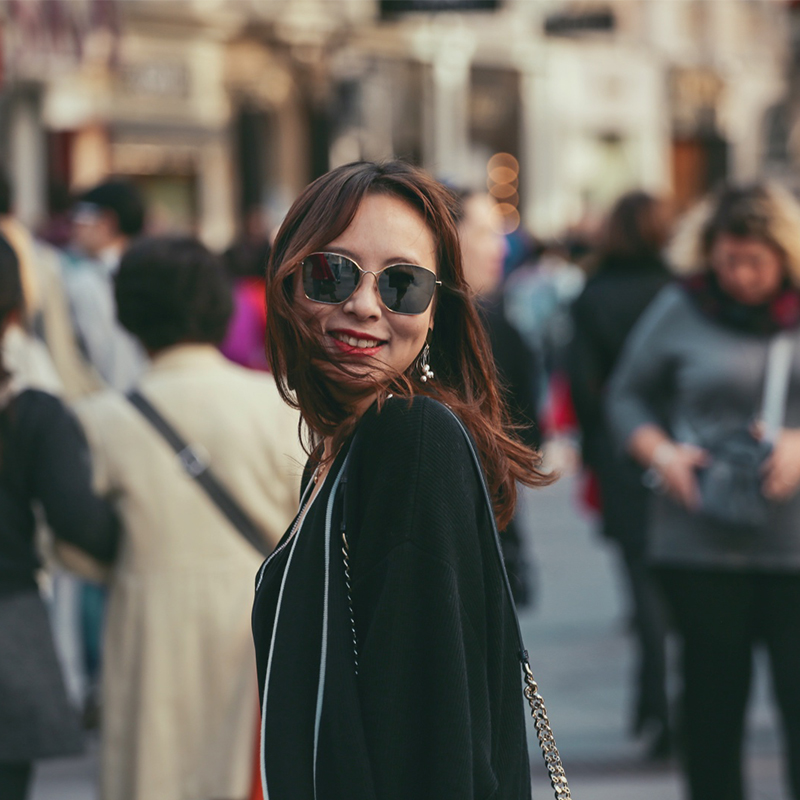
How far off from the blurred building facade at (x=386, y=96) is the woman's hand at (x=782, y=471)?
10.5 meters

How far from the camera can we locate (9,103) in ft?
56.9

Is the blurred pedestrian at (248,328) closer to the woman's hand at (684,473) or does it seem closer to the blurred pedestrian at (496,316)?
the blurred pedestrian at (496,316)

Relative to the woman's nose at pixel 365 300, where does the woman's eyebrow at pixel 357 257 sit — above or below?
above

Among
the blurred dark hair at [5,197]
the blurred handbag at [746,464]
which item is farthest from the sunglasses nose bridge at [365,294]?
the blurred dark hair at [5,197]

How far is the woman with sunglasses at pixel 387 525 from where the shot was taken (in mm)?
1706

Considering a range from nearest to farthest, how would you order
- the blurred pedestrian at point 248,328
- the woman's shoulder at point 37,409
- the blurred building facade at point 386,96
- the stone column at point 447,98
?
1. the woman's shoulder at point 37,409
2. the blurred pedestrian at point 248,328
3. the blurred building facade at point 386,96
4. the stone column at point 447,98

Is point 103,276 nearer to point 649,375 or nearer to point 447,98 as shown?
point 649,375

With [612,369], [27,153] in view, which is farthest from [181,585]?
[27,153]

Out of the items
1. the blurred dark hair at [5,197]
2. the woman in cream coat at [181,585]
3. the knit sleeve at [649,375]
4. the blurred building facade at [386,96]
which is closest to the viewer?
the woman in cream coat at [181,585]

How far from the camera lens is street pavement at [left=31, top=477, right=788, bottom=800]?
5020 mm

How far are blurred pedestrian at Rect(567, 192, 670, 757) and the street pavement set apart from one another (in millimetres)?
237

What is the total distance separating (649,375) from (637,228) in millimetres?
1526

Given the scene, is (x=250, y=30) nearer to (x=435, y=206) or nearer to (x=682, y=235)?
(x=682, y=235)

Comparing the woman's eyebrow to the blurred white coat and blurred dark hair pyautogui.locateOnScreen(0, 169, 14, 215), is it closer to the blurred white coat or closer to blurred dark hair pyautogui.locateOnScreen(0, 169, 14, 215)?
the blurred white coat
